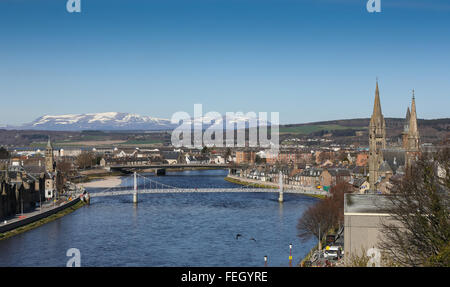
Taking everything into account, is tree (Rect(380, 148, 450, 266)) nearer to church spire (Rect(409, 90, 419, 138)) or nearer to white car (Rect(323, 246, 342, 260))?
white car (Rect(323, 246, 342, 260))

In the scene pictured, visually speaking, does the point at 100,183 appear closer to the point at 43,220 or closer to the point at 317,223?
the point at 43,220

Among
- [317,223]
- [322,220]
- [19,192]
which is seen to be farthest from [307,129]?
[317,223]

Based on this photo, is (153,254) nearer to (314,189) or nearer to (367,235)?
(367,235)

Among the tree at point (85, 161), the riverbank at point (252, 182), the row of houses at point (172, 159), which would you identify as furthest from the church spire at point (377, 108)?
the row of houses at point (172, 159)

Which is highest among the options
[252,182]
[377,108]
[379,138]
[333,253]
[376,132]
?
[377,108]

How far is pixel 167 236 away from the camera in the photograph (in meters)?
20.9

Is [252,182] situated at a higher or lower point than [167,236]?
lower

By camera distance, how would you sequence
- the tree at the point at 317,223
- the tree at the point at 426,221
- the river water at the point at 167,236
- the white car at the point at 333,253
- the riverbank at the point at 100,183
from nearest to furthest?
the tree at the point at 426,221, the white car at the point at 333,253, the river water at the point at 167,236, the tree at the point at 317,223, the riverbank at the point at 100,183

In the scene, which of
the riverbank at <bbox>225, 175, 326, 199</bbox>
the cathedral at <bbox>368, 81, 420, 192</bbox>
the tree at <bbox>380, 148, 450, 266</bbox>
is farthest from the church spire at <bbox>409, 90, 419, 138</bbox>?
the tree at <bbox>380, 148, 450, 266</bbox>

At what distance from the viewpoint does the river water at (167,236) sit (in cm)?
1684

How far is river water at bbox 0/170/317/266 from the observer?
16844mm

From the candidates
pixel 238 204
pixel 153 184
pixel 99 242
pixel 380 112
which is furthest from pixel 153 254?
pixel 153 184

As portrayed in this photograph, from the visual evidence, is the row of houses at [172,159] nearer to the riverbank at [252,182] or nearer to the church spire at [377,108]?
the riverbank at [252,182]
